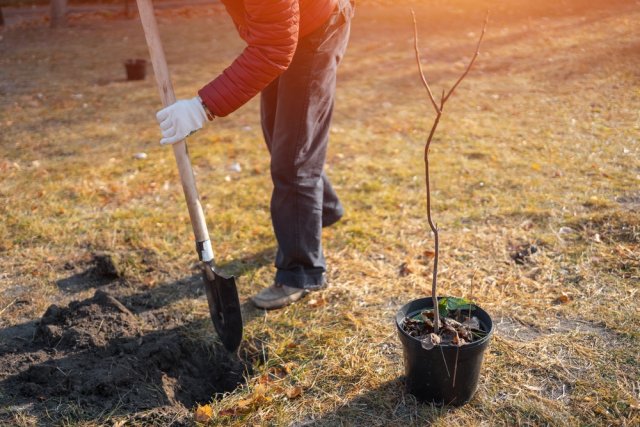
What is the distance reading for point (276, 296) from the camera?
3.47m

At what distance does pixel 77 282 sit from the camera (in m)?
3.77

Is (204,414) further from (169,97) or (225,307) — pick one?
(169,97)

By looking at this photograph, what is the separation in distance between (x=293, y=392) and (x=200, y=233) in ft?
2.90

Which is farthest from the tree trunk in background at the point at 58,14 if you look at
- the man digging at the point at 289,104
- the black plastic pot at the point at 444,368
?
the black plastic pot at the point at 444,368

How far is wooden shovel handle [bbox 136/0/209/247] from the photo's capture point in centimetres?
283

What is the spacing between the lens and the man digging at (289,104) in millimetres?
2646

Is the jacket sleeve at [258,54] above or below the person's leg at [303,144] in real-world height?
above

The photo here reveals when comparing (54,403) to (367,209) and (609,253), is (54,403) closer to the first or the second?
(367,209)

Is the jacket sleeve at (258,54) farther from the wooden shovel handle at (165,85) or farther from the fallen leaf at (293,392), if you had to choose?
the fallen leaf at (293,392)

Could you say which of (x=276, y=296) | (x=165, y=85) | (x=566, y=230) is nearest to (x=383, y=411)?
(x=276, y=296)

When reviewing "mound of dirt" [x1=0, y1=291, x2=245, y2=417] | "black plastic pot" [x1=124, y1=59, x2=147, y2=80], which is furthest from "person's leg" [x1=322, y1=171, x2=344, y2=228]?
"black plastic pot" [x1=124, y1=59, x2=147, y2=80]

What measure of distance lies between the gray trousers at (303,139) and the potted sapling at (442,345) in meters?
0.61

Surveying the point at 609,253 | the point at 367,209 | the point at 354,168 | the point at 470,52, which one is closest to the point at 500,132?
the point at 354,168

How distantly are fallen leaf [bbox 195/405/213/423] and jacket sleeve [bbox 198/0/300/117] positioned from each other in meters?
1.27
